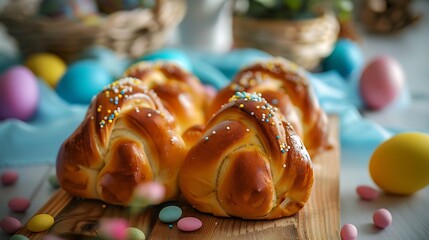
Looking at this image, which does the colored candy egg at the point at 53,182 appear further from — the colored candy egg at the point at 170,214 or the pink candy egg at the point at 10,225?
the colored candy egg at the point at 170,214

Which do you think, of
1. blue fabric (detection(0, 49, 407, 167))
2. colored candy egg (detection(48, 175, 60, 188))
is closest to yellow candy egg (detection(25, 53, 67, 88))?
blue fabric (detection(0, 49, 407, 167))

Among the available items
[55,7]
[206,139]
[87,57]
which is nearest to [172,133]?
[206,139]

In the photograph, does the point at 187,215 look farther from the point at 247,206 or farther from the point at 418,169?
the point at 418,169

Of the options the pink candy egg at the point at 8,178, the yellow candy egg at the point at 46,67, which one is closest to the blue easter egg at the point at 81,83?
the yellow candy egg at the point at 46,67

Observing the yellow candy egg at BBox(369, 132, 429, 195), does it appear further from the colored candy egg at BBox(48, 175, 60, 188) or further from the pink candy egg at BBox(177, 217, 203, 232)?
the colored candy egg at BBox(48, 175, 60, 188)

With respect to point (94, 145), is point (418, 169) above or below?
below

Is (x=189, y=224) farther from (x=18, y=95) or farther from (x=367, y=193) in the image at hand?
(x=18, y=95)

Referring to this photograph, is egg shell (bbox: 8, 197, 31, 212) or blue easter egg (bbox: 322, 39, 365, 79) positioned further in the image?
blue easter egg (bbox: 322, 39, 365, 79)
